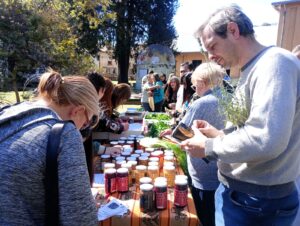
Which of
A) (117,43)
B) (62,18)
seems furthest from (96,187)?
(117,43)

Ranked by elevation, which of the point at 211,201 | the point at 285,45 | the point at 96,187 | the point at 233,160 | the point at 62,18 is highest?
the point at 62,18

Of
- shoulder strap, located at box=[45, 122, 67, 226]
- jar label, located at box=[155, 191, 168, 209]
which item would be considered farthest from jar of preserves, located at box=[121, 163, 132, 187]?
shoulder strap, located at box=[45, 122, 67, 226]

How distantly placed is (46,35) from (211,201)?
6.26m

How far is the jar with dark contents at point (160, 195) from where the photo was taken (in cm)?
139

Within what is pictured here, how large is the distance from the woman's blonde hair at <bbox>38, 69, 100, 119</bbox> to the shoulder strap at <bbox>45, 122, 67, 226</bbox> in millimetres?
207

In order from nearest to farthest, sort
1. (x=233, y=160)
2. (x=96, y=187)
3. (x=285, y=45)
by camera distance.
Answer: (x=233, y=160)
(x=96, y=187)
(x=285, y=45)

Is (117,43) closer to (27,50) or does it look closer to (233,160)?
(27,50)

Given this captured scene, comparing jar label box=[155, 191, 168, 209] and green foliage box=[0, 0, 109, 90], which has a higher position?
green foliage box=[0, 0, 109, 90]

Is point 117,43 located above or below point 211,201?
above

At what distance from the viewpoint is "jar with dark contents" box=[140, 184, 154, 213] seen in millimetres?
1391

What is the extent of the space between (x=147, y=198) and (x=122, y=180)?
0.23m

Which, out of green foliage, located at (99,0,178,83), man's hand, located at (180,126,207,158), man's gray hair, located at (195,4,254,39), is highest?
green foliage, located at (99,0,178,83)

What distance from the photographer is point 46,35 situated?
22.5ft

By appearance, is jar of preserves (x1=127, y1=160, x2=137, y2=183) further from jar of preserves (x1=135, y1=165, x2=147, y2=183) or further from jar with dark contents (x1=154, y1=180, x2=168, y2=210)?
jar with dark contents (x1=154, y1=180, x2=168, y2=210)
